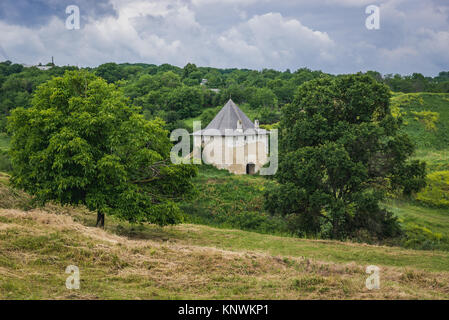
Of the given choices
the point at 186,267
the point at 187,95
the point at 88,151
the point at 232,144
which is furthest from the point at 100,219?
the point at 187,95

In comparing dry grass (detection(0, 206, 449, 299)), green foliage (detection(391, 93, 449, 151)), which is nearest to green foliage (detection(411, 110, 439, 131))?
green foliage (detection(391, 93, 449, 151))

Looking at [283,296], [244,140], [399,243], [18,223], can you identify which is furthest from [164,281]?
[244,140]

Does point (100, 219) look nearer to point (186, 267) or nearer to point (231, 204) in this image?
point (186, 267)

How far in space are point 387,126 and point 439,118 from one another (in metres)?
45.7

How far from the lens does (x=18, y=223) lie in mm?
12398

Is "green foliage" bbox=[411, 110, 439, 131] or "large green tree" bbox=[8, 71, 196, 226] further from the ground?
"green foliage" bbox=[411, 110, 439, 131]

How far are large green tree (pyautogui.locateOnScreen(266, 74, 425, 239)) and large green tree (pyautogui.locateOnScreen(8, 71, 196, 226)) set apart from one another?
6826 mm

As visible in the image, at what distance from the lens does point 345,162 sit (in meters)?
19.3

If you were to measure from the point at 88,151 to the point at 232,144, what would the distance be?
84.3 ft

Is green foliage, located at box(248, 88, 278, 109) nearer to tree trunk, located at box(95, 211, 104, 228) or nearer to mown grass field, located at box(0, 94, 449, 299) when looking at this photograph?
mown grass field, located at box(0, 94, 449, 299)

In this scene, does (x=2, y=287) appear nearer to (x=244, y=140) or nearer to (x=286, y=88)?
(x=244, y=140)

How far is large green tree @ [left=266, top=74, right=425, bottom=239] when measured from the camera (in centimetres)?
1962

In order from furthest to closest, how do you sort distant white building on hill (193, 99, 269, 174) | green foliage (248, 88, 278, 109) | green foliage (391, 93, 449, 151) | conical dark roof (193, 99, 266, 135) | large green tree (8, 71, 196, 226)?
green foliage (248, 88, 278, 109), green foliage (391, 93, 449, 151), conical dark roof (193, 99, 266, 135), distant white building on hill (193, 99, 269, 174), large green tree (8, 71, 196, 226)

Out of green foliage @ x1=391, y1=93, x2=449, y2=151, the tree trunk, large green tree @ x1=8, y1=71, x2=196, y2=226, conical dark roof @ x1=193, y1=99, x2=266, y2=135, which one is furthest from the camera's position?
green foliage @ x1=391, y1=93, x2=449, y2=151
